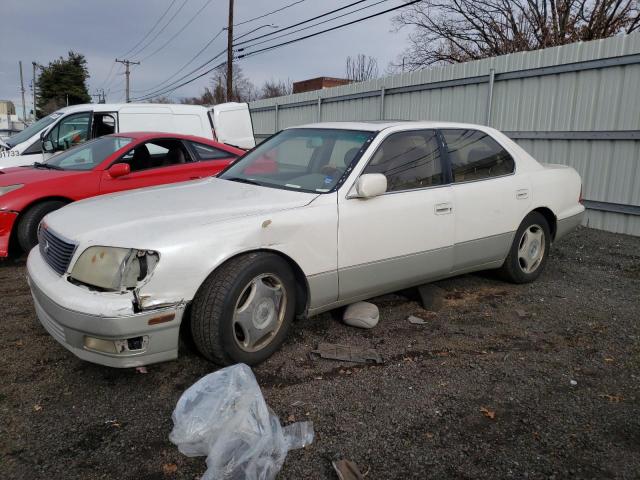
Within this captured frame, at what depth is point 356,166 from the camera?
3.63 metres

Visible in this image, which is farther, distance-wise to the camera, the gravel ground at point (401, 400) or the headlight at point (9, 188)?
the headlight at point (9, 188)

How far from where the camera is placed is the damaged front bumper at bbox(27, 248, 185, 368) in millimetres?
2652

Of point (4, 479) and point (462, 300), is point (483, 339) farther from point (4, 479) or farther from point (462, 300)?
point (4, 479)

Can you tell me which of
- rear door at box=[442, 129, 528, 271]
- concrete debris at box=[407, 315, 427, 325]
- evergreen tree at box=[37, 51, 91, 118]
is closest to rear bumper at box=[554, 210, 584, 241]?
rear door at box=[442, 129, 528, 271]

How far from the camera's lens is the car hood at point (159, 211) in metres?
2.88

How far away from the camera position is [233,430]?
230cm

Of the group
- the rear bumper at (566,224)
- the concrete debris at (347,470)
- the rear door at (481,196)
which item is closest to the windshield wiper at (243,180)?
the rear door at (481,196)

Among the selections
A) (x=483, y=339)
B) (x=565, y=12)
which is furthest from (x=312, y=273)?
(x=565, y=12)

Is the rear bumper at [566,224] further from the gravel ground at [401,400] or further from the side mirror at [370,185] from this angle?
the side mirror at [370,185]

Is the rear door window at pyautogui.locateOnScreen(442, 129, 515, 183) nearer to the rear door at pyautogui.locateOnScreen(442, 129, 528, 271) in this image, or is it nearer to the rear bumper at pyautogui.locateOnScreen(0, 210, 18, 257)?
the rear door at pyautogui.locateOnScreen(442, 129, 528, 271)

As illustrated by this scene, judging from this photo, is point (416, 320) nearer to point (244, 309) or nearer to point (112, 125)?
point (244, 309)

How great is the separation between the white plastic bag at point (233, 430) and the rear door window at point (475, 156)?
254cm

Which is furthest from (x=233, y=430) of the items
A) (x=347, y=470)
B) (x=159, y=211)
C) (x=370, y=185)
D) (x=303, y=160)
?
(x=303, y=160)

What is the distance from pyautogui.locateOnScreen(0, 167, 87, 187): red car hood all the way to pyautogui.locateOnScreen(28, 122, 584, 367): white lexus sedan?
262 centimetres
